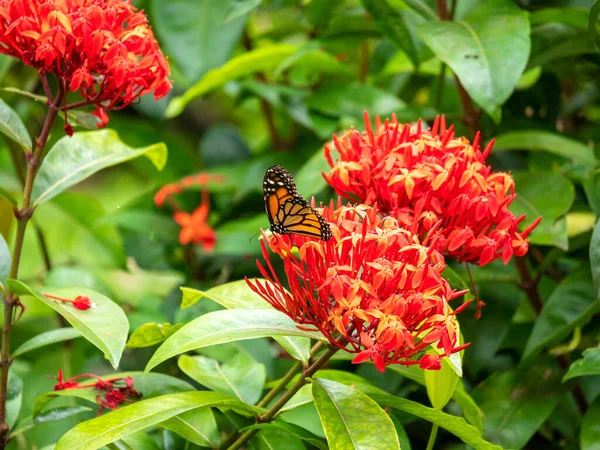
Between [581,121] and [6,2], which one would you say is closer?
[6,2]

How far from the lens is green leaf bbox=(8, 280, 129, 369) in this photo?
3.86 feet

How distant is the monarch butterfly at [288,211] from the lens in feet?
4.04

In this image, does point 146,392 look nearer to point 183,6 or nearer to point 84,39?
point 84,39

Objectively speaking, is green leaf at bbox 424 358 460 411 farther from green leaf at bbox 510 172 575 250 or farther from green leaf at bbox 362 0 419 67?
green leaf at bbox 362 0 419 67

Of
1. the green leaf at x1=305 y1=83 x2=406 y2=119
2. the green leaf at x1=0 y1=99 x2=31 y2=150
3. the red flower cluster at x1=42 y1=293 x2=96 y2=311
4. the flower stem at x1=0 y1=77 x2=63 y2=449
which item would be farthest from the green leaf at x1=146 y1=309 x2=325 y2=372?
the green leaf at x1=305 y1=83 x2=406 y2=119

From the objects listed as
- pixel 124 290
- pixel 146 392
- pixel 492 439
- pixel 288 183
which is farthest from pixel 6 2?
pixel 124 290

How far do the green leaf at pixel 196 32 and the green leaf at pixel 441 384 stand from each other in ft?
3.81

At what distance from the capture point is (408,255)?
1137 mm

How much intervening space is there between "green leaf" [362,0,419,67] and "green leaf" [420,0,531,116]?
19 centimetres

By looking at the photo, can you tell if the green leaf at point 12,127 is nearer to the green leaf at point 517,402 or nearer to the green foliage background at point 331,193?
the green foliage background at point 331,193

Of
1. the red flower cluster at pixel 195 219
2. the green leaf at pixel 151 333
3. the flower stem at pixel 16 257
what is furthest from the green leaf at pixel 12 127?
the red flower cluster at pixel 195 219

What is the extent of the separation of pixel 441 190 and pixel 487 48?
474 millimetres

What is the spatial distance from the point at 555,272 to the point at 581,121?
29.2 inches

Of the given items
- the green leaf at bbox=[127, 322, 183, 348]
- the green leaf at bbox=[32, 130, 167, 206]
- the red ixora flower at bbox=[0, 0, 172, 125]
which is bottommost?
the green leaf at bbox=[127, 322, 183, 348]
